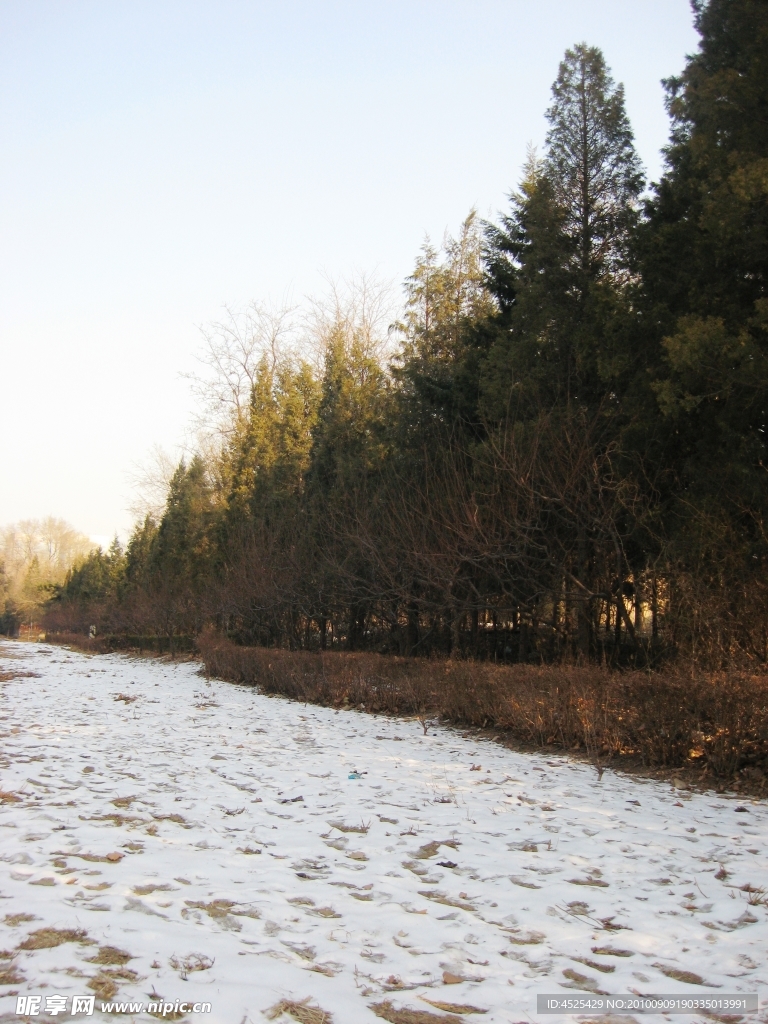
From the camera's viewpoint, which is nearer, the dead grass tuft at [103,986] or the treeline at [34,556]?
the dead grass tuft at [103,986]

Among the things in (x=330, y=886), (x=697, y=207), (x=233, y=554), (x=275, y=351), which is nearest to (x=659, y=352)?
(x=697, y=207)

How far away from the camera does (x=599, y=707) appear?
336 inches

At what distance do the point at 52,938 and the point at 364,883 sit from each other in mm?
1809

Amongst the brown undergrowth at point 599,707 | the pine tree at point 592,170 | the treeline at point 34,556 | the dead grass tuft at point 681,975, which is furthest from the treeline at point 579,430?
the treeline at point 34,556

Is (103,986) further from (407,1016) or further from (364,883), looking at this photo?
(364,883)

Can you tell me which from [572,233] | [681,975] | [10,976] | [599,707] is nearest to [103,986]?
[10,976]

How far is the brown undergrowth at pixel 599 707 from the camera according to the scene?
7.28 m

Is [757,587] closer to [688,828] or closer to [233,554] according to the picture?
[688,828]

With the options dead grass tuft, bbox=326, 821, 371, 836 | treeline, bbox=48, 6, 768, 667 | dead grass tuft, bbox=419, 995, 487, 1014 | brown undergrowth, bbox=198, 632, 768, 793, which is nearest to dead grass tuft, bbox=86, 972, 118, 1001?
dead grass tuft, bbox=419, 995, 487, 1014

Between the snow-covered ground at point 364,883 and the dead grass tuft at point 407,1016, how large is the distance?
0.04 ft

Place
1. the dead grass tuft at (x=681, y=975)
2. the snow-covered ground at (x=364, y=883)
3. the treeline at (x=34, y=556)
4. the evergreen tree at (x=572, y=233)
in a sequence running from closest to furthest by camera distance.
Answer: the snow-covered ground at (x=364, y=883), the dead grass tuft at (x=681, y=975), the evergreen tree at (x=572, y=233), the treeline at (x=34, y=556)

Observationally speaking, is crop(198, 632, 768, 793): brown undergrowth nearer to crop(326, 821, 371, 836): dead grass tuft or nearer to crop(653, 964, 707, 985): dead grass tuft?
crop(326, 821, 371, 836): dead grass tuft

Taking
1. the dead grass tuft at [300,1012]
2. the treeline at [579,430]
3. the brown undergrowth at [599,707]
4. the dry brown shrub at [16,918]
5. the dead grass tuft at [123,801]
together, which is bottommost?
the dead grass tuft at [123,801]

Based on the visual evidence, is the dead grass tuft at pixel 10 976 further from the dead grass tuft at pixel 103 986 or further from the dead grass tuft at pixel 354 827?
the dead grass tuft at pixel 354 827
